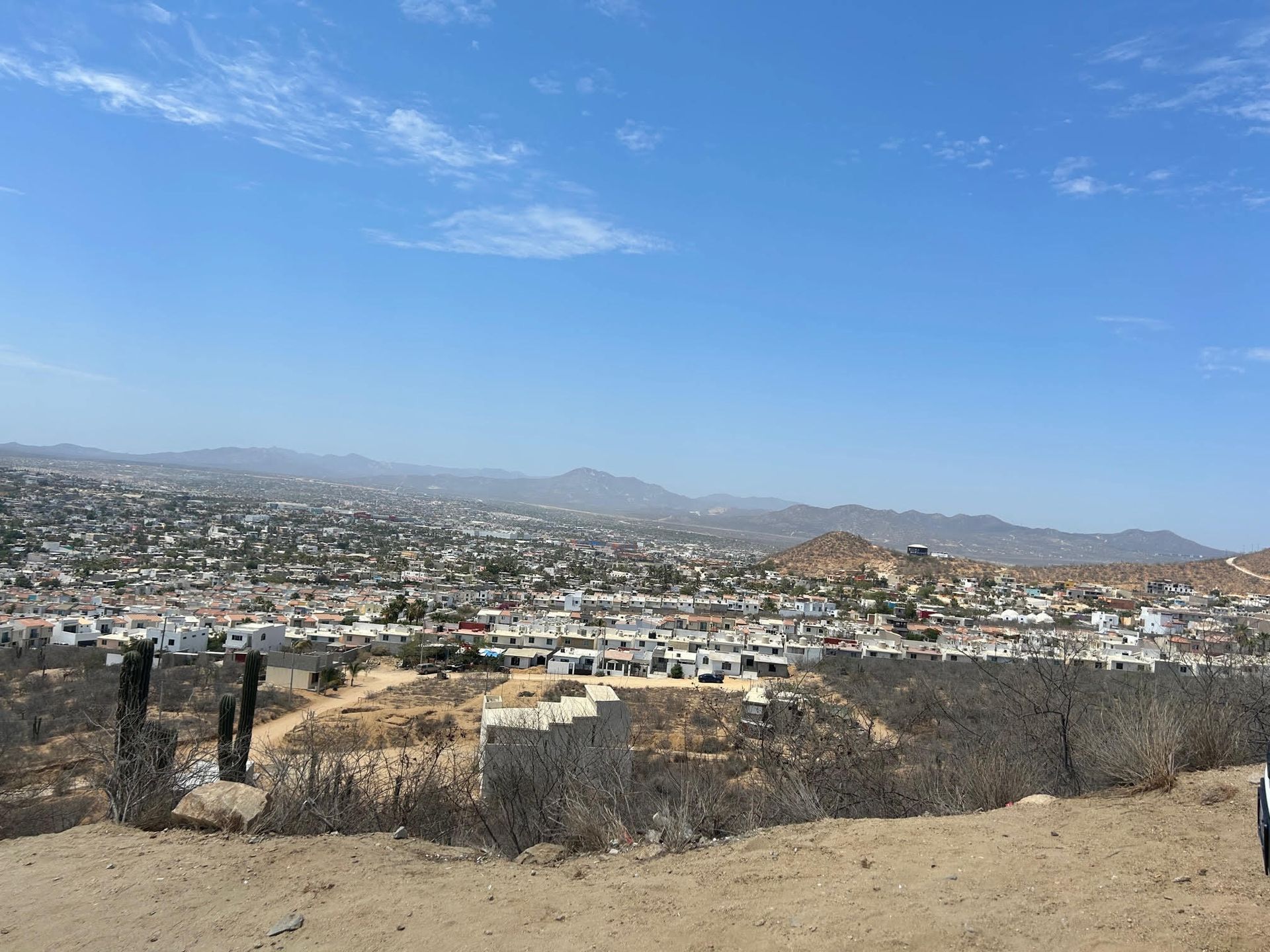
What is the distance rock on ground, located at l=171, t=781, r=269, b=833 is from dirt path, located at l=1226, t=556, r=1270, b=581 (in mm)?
94950

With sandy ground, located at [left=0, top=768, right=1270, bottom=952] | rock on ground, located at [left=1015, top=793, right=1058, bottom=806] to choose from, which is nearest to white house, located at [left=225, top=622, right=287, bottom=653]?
sandy ground, located at [left=0, top=768, right=1270, bottom=952]

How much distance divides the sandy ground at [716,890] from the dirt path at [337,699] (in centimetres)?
974

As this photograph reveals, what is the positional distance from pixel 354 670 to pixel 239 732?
1750 centimetres

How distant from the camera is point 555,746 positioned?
12016 millimetres

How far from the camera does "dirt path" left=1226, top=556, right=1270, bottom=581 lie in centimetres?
7756

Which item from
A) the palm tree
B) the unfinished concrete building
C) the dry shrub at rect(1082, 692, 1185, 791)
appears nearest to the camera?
the dry shrub at rect(1082, 692, 1185, 791)

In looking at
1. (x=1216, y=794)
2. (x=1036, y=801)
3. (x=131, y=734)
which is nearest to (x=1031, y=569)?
(x=1216, y=794)

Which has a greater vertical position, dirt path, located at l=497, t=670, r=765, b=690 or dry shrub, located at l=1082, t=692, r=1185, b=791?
dry shrub, located at l=1082, t=692, r=1185, b=791

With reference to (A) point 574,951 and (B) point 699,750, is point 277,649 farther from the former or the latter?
(A) point 574,951

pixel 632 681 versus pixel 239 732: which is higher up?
Answer: pixel 239 732

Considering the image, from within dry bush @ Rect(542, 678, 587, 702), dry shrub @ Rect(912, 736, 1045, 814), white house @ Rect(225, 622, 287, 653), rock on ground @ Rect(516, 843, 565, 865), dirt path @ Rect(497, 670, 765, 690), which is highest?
dry shrub @ Rect(912, 736, 1045, 814)

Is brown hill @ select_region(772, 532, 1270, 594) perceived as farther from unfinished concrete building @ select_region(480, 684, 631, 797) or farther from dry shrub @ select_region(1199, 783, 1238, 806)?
dry shrub @ select_region(1199, 783, 1238, 806)

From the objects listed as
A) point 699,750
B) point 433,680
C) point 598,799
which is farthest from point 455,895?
point 433,680

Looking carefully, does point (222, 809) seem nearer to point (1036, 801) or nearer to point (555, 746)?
point (555, 746)
